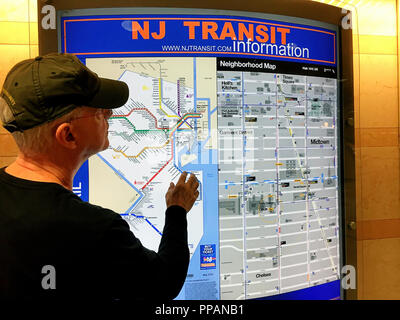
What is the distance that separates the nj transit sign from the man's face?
32 centimetres

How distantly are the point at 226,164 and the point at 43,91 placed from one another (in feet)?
2.10

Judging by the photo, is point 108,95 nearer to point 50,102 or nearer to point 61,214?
point 50,102

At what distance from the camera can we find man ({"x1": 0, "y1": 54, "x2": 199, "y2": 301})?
2.27 ft

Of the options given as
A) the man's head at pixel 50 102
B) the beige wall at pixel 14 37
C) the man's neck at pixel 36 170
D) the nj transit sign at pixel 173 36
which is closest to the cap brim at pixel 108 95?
the man's head at pixel 50 102

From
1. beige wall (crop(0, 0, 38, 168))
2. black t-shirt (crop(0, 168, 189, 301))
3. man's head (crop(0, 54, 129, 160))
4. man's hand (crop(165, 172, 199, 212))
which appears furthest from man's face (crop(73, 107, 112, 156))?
beige wall (crop(0, 0, 38, 168))

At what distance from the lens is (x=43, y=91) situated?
0.74 metres

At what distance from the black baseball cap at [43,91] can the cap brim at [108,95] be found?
0.09ft

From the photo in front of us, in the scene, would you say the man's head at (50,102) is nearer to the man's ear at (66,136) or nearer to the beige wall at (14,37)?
the man's ear at (66,136)

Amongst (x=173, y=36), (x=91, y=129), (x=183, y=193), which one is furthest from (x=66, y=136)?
(x=173, y=36)

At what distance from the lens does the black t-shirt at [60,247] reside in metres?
0.69

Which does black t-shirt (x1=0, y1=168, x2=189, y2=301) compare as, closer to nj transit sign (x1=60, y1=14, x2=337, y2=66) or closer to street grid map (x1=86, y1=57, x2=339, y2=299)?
street grid map (x1=86, y1=57, x2=339, y2=299)
